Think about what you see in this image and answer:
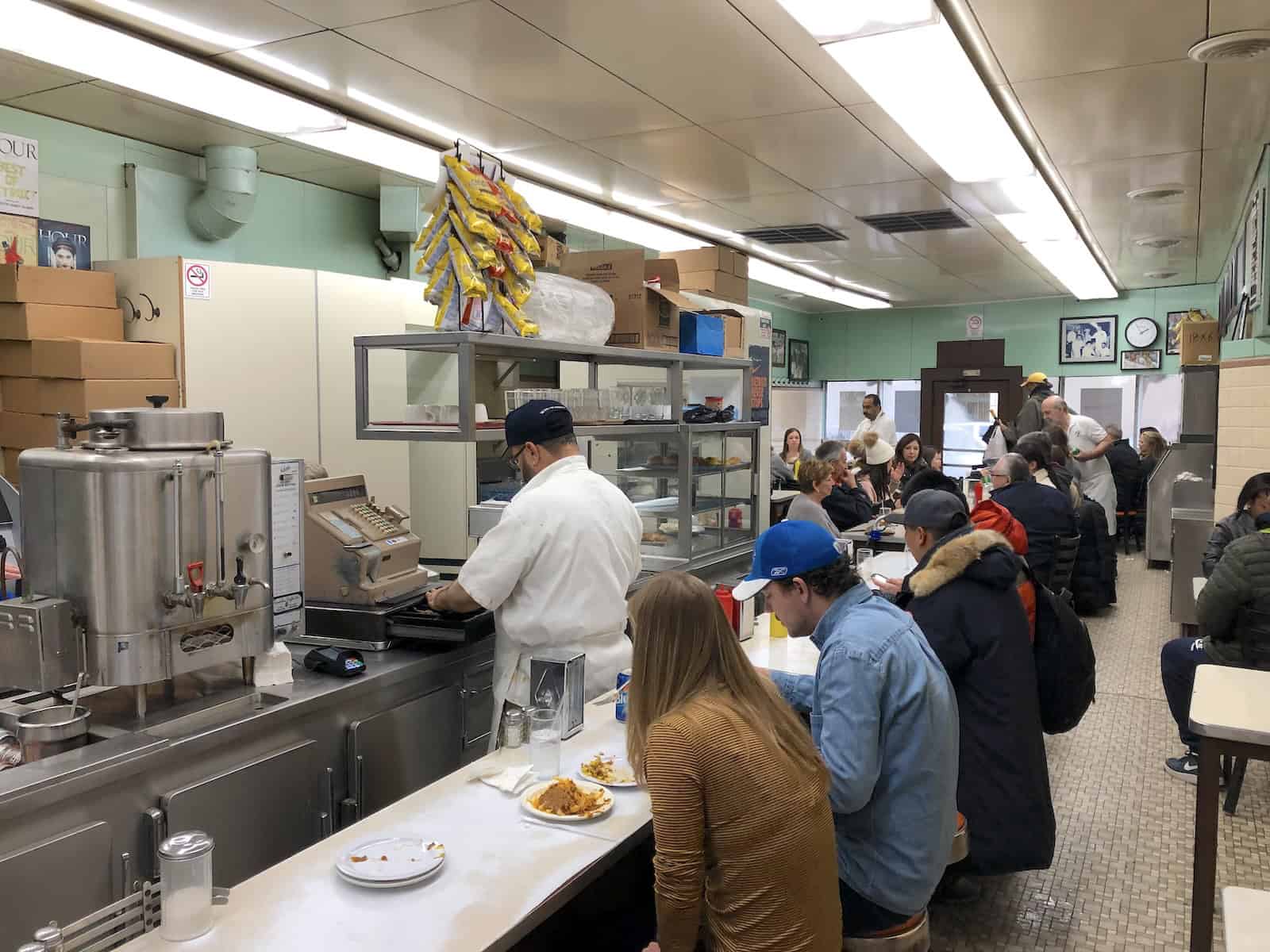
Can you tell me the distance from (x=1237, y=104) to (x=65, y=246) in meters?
5.60

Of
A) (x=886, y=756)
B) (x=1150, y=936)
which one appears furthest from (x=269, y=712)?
(x=1150, y=936)

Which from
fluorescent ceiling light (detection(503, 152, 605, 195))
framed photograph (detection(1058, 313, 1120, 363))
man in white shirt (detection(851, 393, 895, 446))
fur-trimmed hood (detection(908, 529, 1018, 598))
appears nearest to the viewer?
fur-trimmed hood (detection(908, 529, 1018, 598))

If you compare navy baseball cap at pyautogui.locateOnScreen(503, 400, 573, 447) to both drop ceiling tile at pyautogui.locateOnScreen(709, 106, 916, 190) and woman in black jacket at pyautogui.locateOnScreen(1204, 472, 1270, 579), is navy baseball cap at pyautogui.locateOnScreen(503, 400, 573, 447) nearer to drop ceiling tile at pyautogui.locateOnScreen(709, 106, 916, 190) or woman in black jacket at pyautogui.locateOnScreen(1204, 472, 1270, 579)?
drop ceiling tile at pyautogui.locateOnScreen(709, 106, 916, 190)

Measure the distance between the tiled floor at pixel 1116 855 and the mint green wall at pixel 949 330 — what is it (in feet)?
25.9

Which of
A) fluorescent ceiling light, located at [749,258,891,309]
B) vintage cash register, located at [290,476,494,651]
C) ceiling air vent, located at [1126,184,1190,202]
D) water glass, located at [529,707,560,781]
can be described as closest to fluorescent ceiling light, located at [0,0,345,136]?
vintage cash register, located at [290,476,494,651]

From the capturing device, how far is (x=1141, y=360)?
11922 millimetres

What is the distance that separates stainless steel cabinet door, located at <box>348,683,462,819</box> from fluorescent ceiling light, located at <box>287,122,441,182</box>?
10.1 feet

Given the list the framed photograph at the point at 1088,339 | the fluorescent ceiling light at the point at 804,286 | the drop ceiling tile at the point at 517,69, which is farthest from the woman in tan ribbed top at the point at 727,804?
the framed photograph at the point at 1088,339

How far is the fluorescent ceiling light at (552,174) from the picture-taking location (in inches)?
211

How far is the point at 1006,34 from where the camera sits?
357cm

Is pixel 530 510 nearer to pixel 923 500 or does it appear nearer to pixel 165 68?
pixel 923 500

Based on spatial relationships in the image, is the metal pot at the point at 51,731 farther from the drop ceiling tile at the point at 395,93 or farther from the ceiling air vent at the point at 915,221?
the ceiling air vent at the point at 915,221

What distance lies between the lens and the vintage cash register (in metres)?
2.85

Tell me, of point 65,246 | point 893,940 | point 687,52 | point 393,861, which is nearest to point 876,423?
point 687,52
